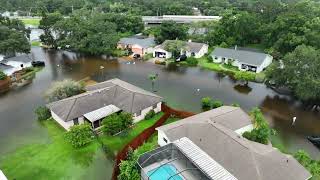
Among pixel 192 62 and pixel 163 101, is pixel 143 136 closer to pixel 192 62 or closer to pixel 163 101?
pixel 163 101

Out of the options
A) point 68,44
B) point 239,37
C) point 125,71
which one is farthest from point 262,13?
point 68,44

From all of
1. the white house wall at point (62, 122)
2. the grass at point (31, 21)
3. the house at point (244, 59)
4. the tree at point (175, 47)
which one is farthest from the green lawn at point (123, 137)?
the grass at point (31, 21)

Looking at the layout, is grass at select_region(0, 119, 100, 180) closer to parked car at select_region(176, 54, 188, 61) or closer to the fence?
the fence

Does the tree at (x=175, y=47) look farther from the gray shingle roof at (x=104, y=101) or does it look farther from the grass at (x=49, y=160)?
the grass at (x=49, y=160)

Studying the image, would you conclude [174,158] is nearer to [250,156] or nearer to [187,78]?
[250,156]

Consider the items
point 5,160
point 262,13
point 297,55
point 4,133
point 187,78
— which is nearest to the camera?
point 5,160

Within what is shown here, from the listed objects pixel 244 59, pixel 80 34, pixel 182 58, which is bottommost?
pixel 182 58

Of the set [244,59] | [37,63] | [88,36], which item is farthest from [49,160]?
[244,59]
